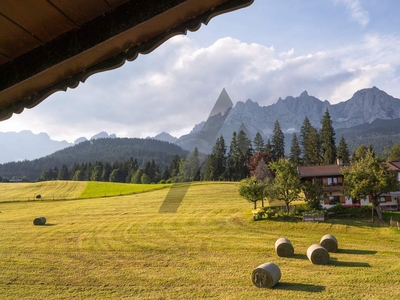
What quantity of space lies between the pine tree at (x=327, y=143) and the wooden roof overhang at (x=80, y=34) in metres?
85.0

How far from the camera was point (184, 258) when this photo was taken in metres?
20.4

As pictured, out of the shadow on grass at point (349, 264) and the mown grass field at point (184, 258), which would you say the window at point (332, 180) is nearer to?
the mown grass field at point (184, 258)

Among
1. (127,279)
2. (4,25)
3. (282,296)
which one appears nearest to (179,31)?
(4,25)

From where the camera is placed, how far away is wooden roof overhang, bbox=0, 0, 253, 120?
245 cm

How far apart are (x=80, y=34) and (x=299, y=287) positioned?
1503cm

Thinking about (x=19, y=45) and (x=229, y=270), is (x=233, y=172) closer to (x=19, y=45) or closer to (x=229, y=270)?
(x=229, y=270)

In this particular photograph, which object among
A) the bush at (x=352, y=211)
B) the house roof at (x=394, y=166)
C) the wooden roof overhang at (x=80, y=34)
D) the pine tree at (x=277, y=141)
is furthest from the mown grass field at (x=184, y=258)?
the pine tree at (x=277, y=141)

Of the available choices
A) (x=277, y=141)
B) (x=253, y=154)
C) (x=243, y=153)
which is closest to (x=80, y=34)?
(x=243, y=153)

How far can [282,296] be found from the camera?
13.6 meters

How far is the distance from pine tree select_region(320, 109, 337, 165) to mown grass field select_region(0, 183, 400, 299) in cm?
5086

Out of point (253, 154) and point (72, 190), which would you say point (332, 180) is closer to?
point (253, 154)

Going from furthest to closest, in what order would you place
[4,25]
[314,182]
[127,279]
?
[314,182], [127,279], [4,25]

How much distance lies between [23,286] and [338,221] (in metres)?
31.0

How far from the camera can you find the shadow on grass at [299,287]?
13969mm
